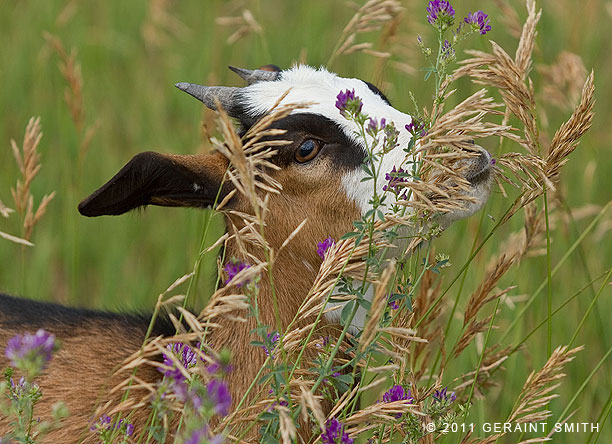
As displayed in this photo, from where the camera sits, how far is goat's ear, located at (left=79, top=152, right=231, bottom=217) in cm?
276

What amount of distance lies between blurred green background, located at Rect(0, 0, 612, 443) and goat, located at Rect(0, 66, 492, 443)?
723mm

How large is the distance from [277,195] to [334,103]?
1.15ft

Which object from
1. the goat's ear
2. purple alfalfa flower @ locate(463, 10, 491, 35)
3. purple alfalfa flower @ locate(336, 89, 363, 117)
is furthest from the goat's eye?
purple alfalfa flower @ locate(336, 89, 363, 117)

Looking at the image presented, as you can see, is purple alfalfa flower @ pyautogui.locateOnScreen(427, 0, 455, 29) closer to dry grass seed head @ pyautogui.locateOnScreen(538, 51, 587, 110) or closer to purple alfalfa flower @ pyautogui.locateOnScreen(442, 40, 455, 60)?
purple alfalfa flower @ pyautogui.locateOnScreen(442, 40, 455, 60)

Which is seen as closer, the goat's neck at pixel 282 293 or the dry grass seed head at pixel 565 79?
the goat's neck at pixel 282 293

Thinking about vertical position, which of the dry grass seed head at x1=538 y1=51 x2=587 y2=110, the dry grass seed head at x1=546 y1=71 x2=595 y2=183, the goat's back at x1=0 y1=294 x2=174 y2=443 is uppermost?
the dry grass seed head at x1=538 y1=51 x2=587 y2=110

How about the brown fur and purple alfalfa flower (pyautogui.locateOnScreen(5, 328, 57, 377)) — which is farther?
the brown fur

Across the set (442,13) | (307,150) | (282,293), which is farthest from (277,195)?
(442,13)

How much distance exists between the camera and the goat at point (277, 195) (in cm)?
287

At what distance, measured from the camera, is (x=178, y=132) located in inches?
221

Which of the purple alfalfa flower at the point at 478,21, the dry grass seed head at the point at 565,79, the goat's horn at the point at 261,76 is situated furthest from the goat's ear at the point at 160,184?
the dry grass seed head at the point at 565,79

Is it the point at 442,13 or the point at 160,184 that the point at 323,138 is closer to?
the point at 160,184

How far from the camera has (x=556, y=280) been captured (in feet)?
15.1

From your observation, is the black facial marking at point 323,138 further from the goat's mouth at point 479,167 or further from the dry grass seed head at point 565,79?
the dry grass seed head at point 565,79
